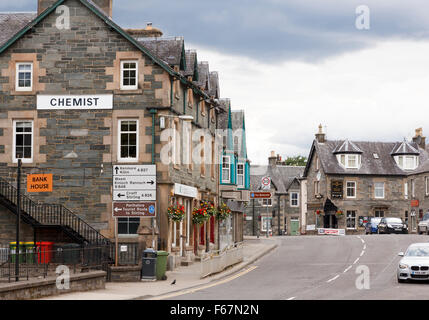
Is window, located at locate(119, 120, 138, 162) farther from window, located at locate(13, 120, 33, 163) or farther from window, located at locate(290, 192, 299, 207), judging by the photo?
window, located at locate(290, 192, 299, 207)

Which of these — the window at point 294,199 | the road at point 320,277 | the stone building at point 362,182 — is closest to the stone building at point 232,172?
the road at point 320,277

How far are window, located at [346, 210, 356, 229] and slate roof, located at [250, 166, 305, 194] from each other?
15989mm

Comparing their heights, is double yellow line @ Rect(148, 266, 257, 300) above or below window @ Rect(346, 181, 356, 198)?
below

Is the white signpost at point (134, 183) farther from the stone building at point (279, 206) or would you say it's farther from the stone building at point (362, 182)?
the stone building at point (279, 206)

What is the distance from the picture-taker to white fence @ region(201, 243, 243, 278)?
96.2 feet

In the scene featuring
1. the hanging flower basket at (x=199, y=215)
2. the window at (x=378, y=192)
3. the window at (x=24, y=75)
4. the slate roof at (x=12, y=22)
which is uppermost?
the slate roof at (x=12, y=22)

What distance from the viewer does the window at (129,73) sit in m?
33.8

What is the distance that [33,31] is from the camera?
34.1 meters

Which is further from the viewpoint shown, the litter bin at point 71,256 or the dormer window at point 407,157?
the dormer window at point 407,157

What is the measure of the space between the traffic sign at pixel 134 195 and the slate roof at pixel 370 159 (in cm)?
5023

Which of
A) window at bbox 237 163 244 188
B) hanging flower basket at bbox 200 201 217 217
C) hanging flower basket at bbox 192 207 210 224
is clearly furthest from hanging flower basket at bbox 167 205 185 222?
window at bbox 237 163 244 188

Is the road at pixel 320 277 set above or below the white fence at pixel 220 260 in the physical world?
below

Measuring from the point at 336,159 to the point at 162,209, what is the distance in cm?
4771
